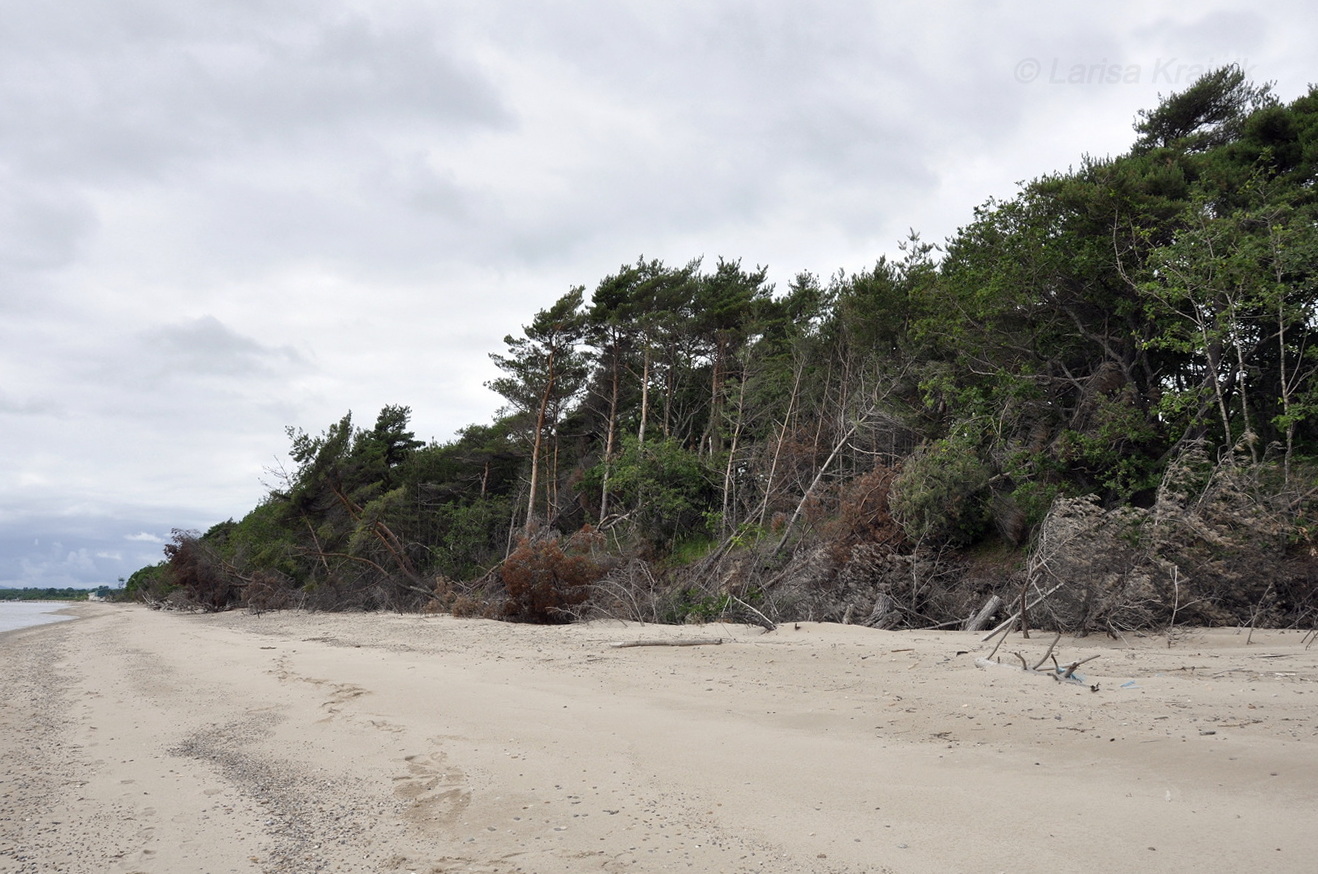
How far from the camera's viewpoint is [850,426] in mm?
19141

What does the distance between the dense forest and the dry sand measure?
2.22 m

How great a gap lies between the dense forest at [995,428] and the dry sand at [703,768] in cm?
222

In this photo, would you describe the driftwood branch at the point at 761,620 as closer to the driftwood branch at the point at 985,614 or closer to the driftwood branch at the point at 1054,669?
the driftwood branch at the point at 985,614

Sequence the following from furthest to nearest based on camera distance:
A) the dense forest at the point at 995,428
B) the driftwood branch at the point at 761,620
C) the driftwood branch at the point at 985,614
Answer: the driftwood branch at the point at 761,620 < the driftwood branch at the point at 985,614 < the dense forest at the point at 995,428

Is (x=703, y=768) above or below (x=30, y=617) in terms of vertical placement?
above

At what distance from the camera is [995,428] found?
1486cm

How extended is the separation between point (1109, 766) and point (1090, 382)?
12319 mm

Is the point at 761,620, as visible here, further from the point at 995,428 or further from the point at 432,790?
the point at 432,790

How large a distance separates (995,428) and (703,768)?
1248 cm

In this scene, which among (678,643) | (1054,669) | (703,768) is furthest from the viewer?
(678,643)

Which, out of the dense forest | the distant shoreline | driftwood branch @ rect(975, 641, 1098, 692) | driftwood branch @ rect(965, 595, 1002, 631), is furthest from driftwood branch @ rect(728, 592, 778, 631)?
the distant shoreline

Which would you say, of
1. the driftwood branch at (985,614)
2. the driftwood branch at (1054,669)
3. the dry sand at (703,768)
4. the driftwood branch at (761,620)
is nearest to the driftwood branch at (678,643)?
the driftwood branch at (761,620)

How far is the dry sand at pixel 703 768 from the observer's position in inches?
127

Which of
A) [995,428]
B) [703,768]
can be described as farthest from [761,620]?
[703,768]
